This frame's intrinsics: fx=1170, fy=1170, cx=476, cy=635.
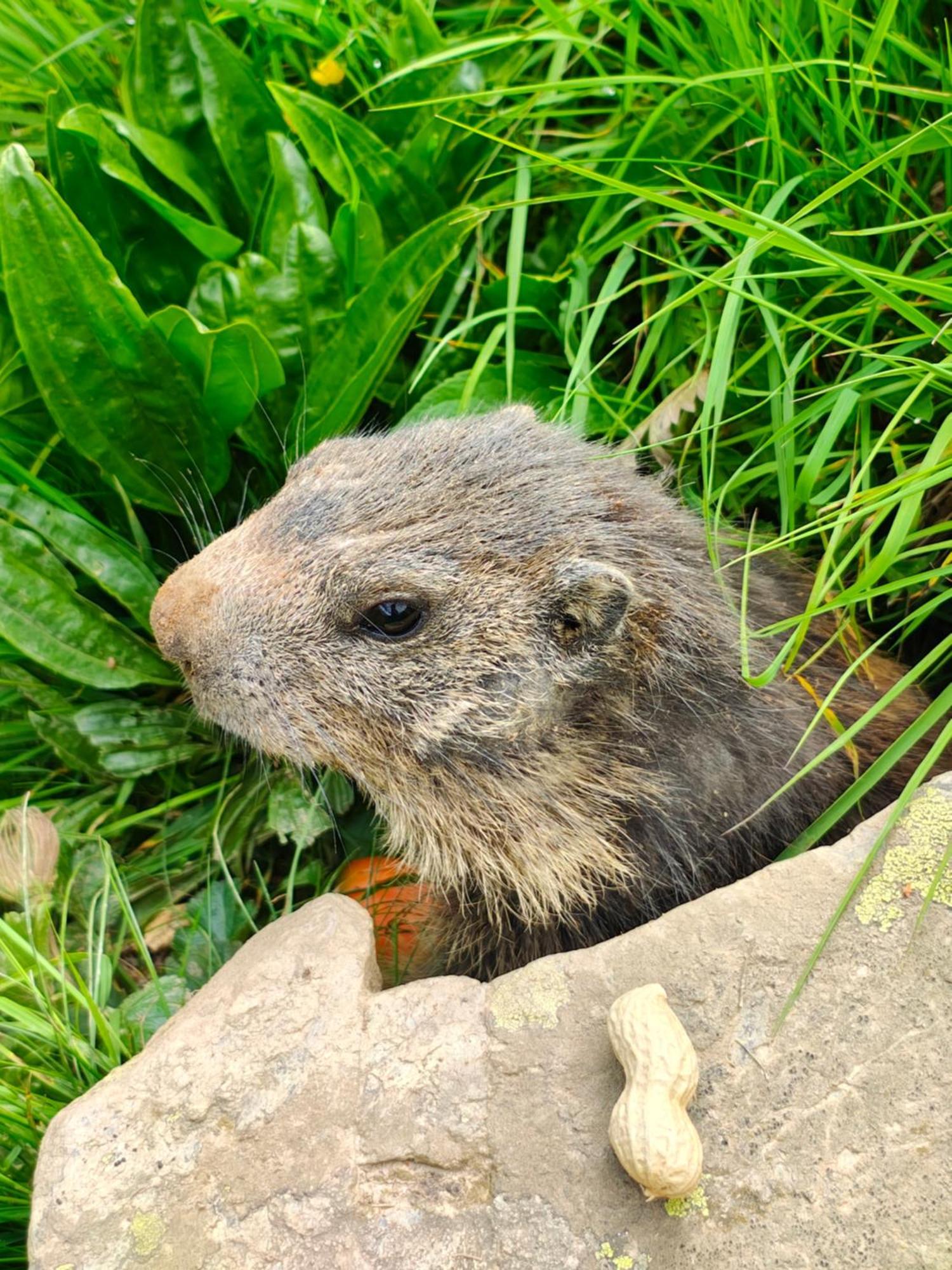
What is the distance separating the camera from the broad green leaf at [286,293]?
14.2ft

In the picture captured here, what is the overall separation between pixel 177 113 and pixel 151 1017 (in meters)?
3.37

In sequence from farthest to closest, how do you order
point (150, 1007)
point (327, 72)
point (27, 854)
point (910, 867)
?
point (327, 72) < point (27, 854) < point (150, 1007) < point (910, 867)

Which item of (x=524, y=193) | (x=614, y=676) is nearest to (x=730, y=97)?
(x=524, y=193)

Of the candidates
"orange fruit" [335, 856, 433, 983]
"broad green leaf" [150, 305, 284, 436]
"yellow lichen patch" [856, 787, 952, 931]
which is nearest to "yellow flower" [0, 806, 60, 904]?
"orange fruit" [335, 856, 433, 983]

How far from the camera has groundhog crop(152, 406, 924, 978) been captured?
3.40 meters

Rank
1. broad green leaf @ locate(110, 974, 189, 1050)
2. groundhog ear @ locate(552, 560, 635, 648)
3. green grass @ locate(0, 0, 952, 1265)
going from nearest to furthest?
groundhog ear @ locate(552, 560, 635, 648), broad green leaf @ locate(110, 974, 189, 1050), green grass @ locate(0, 0, 952, 1265)

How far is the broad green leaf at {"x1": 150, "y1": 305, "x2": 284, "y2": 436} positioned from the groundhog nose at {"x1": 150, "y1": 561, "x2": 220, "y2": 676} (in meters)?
0.98

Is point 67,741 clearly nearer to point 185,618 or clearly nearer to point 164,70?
point 185,618

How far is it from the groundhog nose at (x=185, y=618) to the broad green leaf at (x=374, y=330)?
1.14 m

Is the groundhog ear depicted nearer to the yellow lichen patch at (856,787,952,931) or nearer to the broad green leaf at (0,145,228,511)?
the yellow lichen patch at (856,787,952,931)

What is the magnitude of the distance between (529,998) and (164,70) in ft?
12.3

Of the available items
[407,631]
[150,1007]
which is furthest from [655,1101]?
[150,1007]

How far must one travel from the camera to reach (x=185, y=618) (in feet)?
Result: 11.3

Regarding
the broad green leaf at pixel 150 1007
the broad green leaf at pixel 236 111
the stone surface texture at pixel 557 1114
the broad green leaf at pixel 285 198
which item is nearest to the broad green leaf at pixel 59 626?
the broad green leaf at pixel 150 1007
